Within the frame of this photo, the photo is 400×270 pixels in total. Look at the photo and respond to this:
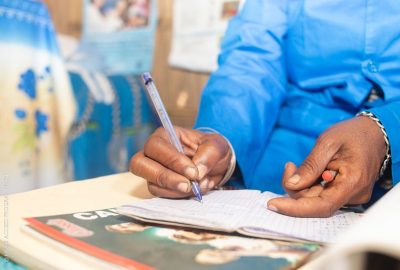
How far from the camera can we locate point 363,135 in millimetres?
533

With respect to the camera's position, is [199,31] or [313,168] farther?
[199,31]

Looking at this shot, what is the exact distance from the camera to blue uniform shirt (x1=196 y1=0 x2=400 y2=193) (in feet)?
2.31

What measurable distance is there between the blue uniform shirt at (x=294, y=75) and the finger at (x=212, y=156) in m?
0.07

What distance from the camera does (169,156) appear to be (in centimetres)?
55


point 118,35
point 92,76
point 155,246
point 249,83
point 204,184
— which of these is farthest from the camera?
point 118,35

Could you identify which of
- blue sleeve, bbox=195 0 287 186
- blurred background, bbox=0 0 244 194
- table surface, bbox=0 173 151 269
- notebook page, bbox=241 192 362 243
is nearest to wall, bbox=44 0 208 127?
blurred background, bbox=0 0 244 194

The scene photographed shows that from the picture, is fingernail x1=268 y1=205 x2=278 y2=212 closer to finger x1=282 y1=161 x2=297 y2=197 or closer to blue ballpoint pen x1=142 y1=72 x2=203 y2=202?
finger x1=282 y1=161 x2=297 y2=197

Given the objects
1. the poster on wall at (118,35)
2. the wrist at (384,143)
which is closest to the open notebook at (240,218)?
the wrist at (384,143)

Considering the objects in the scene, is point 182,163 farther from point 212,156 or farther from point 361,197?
point 361,197

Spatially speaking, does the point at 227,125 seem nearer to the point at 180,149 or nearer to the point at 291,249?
the point at 180,149

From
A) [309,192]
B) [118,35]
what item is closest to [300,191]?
[309,192]

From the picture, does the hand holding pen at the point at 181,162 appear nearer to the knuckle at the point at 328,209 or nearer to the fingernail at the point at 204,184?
A: the fingernail at the point at 204,184

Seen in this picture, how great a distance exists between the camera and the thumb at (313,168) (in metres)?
0.50

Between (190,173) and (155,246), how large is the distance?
164mm
